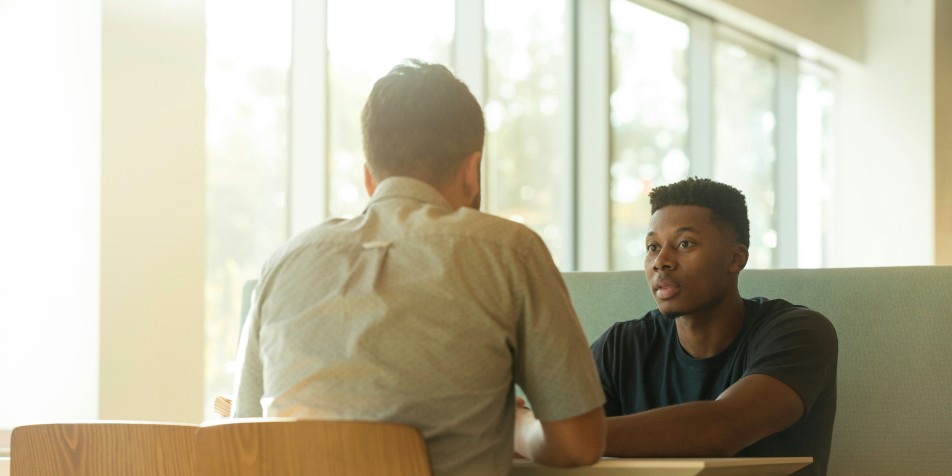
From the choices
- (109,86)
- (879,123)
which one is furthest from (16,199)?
(879,123)

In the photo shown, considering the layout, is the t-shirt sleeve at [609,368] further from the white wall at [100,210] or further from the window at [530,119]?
the window at [530,119]

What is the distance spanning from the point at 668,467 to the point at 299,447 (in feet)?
1.32

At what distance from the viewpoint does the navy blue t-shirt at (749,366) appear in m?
Answer: 1.89

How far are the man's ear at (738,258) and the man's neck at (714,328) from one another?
0.08m

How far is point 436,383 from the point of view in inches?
48.5

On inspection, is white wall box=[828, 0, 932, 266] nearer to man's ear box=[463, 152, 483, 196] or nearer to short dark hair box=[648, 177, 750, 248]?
short dark hair box=[648, 177, 750, 248]

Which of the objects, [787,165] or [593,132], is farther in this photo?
[787,165]

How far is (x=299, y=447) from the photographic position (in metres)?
1.13

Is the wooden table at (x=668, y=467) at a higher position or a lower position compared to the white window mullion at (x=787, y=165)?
lower

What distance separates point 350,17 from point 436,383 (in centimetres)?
360

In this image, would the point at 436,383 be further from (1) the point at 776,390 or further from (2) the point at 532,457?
(1) the point at 776,390

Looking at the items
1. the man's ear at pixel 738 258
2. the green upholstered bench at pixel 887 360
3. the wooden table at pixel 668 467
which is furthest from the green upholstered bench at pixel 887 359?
the wooden table at pixel 668 467

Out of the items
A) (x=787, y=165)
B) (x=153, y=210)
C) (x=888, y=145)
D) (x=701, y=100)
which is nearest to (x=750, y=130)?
(x=787, y=165)

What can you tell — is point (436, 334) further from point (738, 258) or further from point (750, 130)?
point (750, 130)
